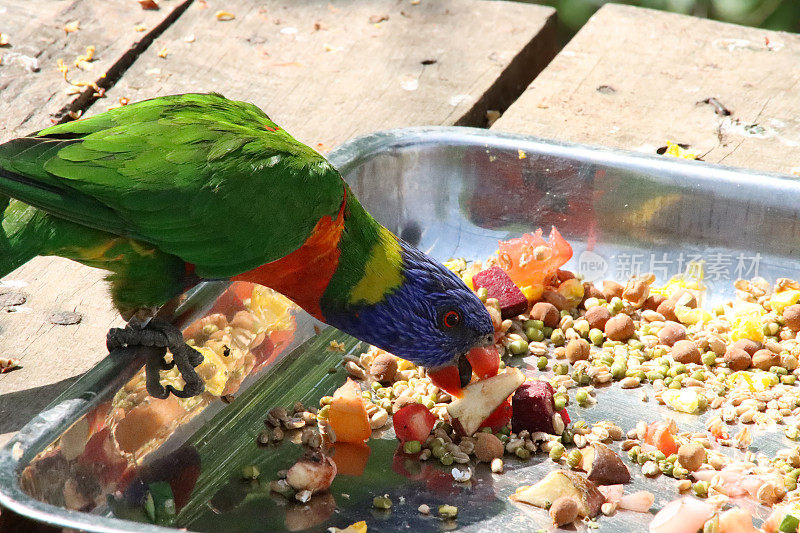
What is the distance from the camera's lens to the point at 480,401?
6.47 feet

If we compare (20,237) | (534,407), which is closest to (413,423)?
(534,407)

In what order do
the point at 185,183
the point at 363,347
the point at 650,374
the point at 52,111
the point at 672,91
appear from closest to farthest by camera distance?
the point at 185,183, the point at 650,374, the point at 363,347, the point at 52,111, the point at 672,91

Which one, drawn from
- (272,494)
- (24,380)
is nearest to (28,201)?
(24,380)

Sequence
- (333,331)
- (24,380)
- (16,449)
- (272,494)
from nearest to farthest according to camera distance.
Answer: (16,449)
(272,494)
(24,380)
(333,331)

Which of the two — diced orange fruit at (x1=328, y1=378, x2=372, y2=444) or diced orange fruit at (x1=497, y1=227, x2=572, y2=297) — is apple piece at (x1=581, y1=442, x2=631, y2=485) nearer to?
diced orange fruit at (x1=328, y1=378, x2=372, y2=444)

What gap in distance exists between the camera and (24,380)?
6.60ft

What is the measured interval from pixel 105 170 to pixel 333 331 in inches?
28.9

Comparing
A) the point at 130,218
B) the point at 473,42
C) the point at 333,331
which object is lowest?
the point at 333,331

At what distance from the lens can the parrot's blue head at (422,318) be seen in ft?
6.18

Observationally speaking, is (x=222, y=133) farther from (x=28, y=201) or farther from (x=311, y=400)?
(x=311, y=400)

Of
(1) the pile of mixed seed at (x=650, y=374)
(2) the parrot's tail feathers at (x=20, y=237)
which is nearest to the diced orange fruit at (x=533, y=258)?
(1) the pile of mixed seed at (x=650, y=374)

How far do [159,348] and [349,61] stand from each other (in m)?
1.53

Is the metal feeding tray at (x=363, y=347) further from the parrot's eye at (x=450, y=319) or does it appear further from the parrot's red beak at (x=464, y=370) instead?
the parrot's eye at (x=450, y=319)

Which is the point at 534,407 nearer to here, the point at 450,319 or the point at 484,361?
the point at 484,361
